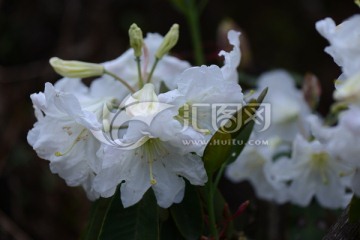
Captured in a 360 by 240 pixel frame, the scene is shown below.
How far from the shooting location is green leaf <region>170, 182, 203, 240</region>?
113cm

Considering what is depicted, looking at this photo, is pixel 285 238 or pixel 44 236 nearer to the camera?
pixel 285 238

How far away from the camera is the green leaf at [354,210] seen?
3.12 feet

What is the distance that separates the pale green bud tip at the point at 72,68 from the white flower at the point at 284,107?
66 centimetres

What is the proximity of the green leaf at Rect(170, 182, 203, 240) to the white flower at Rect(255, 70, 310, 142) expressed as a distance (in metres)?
0.64

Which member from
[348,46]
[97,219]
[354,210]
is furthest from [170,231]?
[348,46]

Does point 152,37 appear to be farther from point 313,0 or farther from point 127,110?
point 313,0

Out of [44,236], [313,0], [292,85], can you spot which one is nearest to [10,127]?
[44,236]

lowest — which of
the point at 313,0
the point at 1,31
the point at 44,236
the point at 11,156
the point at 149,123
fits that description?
the point at 44,236

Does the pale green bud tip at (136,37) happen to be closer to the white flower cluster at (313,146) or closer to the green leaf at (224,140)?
the green leaf at (224,140)

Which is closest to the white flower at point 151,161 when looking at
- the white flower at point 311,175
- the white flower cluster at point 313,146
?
the white flower cluster at point 313,146

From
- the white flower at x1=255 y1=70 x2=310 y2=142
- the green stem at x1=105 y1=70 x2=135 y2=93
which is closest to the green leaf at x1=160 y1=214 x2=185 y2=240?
the green stem at x1=105 y1=70 x2=135 y2=93

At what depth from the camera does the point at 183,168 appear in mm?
1084

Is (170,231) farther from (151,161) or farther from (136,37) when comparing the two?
(136,37)

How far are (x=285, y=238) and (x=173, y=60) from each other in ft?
2.37
